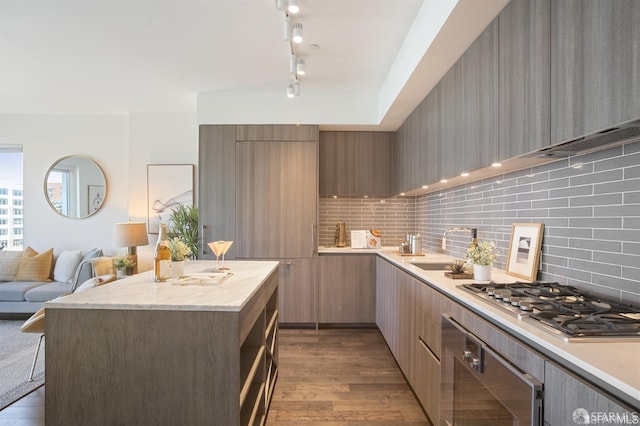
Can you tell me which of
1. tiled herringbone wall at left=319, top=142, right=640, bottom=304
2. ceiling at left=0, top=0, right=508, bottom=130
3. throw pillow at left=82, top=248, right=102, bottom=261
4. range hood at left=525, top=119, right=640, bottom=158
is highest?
ceiling at left=0, top=0, right=508, bottom=130

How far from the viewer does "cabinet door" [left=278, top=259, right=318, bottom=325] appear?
3.85 m

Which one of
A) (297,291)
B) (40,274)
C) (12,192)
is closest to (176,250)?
(297,291)

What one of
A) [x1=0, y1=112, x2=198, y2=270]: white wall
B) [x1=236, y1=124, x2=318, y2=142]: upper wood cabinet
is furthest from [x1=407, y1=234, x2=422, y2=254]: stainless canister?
[x1=0, y1=112, x2=198, y2=270]: white wall

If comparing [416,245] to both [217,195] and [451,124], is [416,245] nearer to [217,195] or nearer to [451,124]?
[451,124]

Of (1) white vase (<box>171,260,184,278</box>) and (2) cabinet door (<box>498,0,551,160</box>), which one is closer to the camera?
→ (2) cabinet door (<box>498,0,551,160</box>)

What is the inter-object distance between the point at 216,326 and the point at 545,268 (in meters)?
1.75

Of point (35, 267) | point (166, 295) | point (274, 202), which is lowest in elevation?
point (35, 267)

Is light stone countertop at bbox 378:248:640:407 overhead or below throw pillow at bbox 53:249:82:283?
overhead

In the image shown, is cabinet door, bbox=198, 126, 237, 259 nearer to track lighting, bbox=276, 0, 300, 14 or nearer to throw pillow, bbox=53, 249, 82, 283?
throw pillow, bbox=53, 249, 82, 283

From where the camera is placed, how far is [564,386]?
90cm

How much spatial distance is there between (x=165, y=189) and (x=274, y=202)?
1.78 meters

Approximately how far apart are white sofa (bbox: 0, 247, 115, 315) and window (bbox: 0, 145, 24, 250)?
59 centimetres

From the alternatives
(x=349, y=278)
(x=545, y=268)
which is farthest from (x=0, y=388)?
(x=545, y=268)

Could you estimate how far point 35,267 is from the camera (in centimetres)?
423
